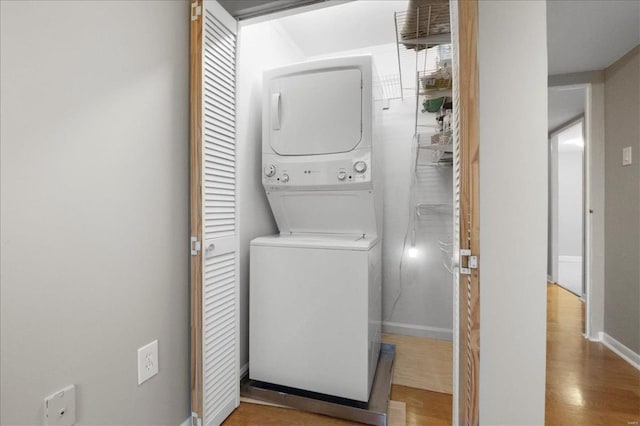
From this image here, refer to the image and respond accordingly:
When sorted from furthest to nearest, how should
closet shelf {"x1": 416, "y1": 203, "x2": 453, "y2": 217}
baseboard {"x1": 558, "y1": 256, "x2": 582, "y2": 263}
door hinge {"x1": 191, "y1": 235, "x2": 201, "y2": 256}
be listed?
baseboard {"x1": 558, "y1": 256, "x2": 582, "y2": 263}, closet shelf {"x1": 416, "y1": 203, "x2": 453, "y2": 217}, door hinge {"x1": 191, "y1": 235, "x2": 201, "y2": 256}

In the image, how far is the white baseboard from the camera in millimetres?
2161

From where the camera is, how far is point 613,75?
2426 mm

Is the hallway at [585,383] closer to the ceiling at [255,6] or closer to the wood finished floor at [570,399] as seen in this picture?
the wood finished floor at [570,399]

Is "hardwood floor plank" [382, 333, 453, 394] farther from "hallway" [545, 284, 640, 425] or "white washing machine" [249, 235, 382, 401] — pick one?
"hallway" [545, 284, 640, 425]

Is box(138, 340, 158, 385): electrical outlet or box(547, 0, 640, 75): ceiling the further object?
box(547, 0, 640, 75): ceiling

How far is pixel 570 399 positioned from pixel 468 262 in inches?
57.7

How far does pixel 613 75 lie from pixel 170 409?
12.7 feet

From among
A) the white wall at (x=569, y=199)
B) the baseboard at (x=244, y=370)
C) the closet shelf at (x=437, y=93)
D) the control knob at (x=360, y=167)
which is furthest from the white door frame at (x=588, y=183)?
the baseboard at (x=244, y=370)

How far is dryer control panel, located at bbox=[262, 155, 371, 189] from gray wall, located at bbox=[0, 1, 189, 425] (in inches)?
25.3

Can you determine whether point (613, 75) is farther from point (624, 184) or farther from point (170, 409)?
point (170, 409)

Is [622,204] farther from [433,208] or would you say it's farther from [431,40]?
[431,40]

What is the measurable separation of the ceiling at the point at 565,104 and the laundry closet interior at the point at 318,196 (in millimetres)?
1382

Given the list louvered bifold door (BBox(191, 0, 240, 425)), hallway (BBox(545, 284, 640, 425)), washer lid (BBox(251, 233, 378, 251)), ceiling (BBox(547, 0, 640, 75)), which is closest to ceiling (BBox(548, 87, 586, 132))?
ceiling (BBox(547, 0, 640, 75))

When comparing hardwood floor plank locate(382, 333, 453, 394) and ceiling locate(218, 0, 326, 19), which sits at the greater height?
ceiling locate(218, 0, 326, 19)
